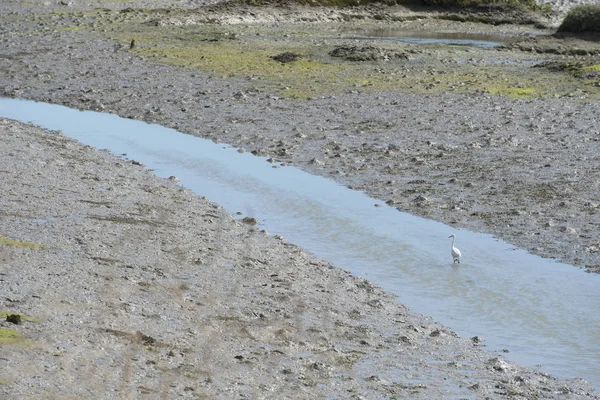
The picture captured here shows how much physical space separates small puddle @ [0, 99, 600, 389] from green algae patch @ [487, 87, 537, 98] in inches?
331

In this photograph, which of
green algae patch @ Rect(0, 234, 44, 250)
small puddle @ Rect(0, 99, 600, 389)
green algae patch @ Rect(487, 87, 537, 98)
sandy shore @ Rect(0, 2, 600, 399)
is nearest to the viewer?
sandy shore @ Rect(0, 2, 600, 399)

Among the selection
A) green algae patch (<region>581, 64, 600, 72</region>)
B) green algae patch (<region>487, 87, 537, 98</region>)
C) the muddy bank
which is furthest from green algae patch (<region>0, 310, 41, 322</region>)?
green algae patch (<region>581, 64, 600, 72</region>)

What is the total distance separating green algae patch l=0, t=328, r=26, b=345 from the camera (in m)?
7.28

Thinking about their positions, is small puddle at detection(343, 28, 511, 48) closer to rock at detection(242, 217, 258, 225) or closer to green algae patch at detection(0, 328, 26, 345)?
rock at detection(242, 217, 258, 225)

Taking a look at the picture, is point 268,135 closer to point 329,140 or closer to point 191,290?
point 329,140

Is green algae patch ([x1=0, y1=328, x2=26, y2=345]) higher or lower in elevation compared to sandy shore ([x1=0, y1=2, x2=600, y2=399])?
higher

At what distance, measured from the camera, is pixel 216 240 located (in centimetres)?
1134

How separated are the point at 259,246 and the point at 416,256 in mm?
1899

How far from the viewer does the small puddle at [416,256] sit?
367 inches

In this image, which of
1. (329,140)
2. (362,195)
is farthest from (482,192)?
(329,140)

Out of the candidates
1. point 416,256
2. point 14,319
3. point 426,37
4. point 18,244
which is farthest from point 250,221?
point 426,37

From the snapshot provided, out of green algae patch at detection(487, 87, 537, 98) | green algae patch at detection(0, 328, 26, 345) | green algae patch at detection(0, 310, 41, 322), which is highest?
green algae patch at detection(0, 328, 26, 345)

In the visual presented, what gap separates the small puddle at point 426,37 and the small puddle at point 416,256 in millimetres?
19644

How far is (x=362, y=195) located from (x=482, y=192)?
1732mm
